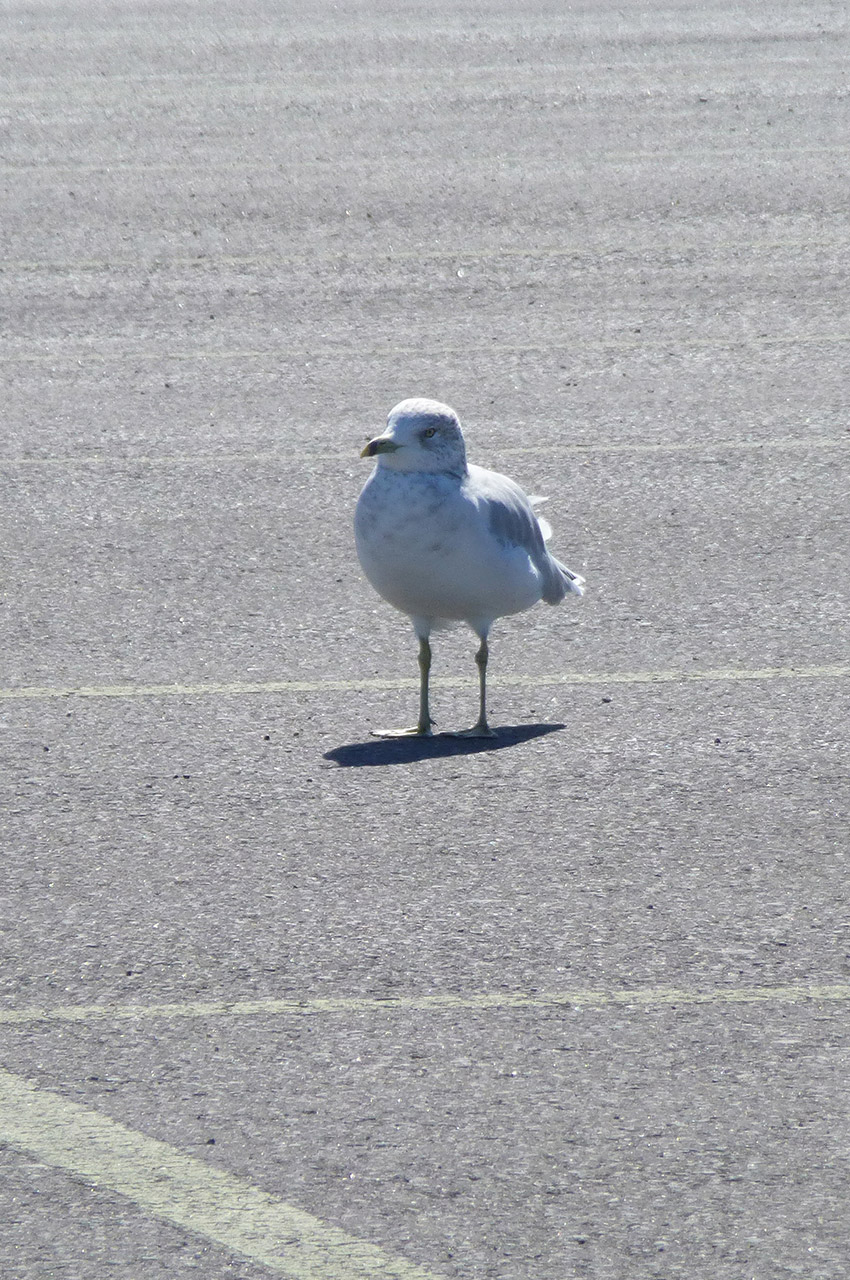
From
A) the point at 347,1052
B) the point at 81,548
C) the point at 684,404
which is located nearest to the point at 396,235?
the point at 684,404

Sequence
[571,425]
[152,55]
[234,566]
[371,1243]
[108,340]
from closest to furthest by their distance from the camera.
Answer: [371,1243], [234,566], [571,425], [108,340], [152,55]

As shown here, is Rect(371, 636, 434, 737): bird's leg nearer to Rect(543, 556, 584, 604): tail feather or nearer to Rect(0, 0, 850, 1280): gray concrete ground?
Rect(0, 0, 850, 1280): gray concrete ground

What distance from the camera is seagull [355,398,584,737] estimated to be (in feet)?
20.0

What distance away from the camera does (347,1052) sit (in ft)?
14.3

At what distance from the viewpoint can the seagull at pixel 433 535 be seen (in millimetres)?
6105

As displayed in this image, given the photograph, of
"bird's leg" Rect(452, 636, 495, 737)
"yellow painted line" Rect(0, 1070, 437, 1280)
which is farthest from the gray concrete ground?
"bird's leg" Rect(452, 636, 495, 737)

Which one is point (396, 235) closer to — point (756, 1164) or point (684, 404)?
point (684, 404)

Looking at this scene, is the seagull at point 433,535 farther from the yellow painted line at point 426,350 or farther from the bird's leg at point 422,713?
the yellow painted line at point 426,350

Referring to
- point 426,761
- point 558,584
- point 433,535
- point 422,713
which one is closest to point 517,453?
point 558,584

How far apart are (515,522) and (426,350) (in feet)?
17.2

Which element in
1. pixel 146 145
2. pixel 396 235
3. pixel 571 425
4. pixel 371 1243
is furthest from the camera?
pixel 146 145

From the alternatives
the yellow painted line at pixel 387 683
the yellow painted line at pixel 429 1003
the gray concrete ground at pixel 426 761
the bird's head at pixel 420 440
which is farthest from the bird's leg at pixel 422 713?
the yellow painted line at pixel 429 1003

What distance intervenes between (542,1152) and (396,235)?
1137 centimetres

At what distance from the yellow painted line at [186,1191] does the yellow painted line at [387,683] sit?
2623 mm
